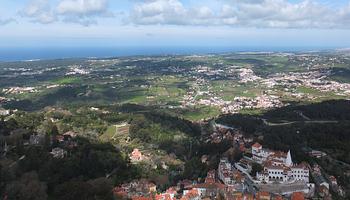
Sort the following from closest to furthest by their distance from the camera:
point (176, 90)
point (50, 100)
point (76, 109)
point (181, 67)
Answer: point (76, 109) < point (50, 100) < point (176, 90) < point (181, 67)

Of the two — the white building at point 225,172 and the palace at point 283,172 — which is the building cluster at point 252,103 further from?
the palace at point 283,172

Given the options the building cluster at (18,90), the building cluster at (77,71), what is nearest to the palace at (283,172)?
the building cluster at (18,90)

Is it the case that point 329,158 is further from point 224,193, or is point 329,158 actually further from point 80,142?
point 80,142

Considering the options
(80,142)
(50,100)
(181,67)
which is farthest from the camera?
(181,67)

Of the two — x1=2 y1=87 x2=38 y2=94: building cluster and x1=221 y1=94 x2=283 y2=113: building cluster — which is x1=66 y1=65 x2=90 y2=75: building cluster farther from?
x1=221 y1=94 x2=283 y2=113: building cluster

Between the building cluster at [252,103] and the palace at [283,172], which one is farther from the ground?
the palace at [283,172]

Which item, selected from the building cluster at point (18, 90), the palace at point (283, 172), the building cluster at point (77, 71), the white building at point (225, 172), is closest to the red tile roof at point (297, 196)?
the palace at point (283, 172)

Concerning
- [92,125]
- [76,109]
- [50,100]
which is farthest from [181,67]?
[92,125]

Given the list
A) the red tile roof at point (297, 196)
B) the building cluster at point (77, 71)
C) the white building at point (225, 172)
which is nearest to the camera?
the red tile roof at point (297, 196)

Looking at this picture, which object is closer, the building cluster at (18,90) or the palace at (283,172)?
the palace at (283,172)

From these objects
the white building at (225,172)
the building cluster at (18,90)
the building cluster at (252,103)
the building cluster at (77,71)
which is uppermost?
the white building at (225,172)

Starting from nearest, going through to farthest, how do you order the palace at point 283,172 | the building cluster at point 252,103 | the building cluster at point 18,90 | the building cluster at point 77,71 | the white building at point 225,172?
the white building at point 225,172 < the palace at point 283,172 < the building cluster at point 252,103 < the building cluster at point 18,90 < the building cluster at point 77,71
